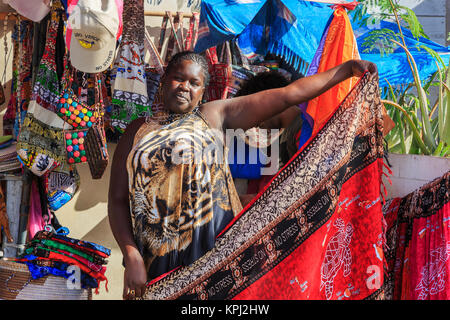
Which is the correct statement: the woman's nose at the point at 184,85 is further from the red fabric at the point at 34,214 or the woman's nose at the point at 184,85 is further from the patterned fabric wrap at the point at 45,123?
the red fabric at the point at 34,214

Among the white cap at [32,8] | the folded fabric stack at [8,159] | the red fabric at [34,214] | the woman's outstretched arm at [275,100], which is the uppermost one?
the white cap at [32,8]

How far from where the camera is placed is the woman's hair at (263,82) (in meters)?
3.79

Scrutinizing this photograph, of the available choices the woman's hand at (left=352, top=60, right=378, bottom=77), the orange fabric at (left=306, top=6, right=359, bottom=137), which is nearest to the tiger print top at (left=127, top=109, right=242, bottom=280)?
the woman's hand at (left=352, top=60, right=378, bottom=77)

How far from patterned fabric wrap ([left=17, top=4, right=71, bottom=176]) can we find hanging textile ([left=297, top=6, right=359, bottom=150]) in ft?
4.98

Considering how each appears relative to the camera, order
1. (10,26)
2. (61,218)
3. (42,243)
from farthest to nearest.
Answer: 1. (61,218)
2. (10,26)
3. (42,243)

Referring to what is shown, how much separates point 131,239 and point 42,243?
3.58 ft

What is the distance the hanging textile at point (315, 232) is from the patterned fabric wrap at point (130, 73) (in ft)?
4.88

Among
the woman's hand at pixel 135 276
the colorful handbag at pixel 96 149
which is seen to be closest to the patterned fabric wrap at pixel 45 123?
the colorful handbag at pixel 96 149

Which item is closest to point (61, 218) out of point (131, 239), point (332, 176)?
point (131, 239)

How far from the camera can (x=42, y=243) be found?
347 cm

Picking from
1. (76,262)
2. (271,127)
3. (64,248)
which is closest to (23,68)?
(64,248)

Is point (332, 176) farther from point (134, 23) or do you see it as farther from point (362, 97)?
point (134, 23)

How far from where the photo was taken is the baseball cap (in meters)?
2.99

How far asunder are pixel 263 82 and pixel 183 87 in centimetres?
126
